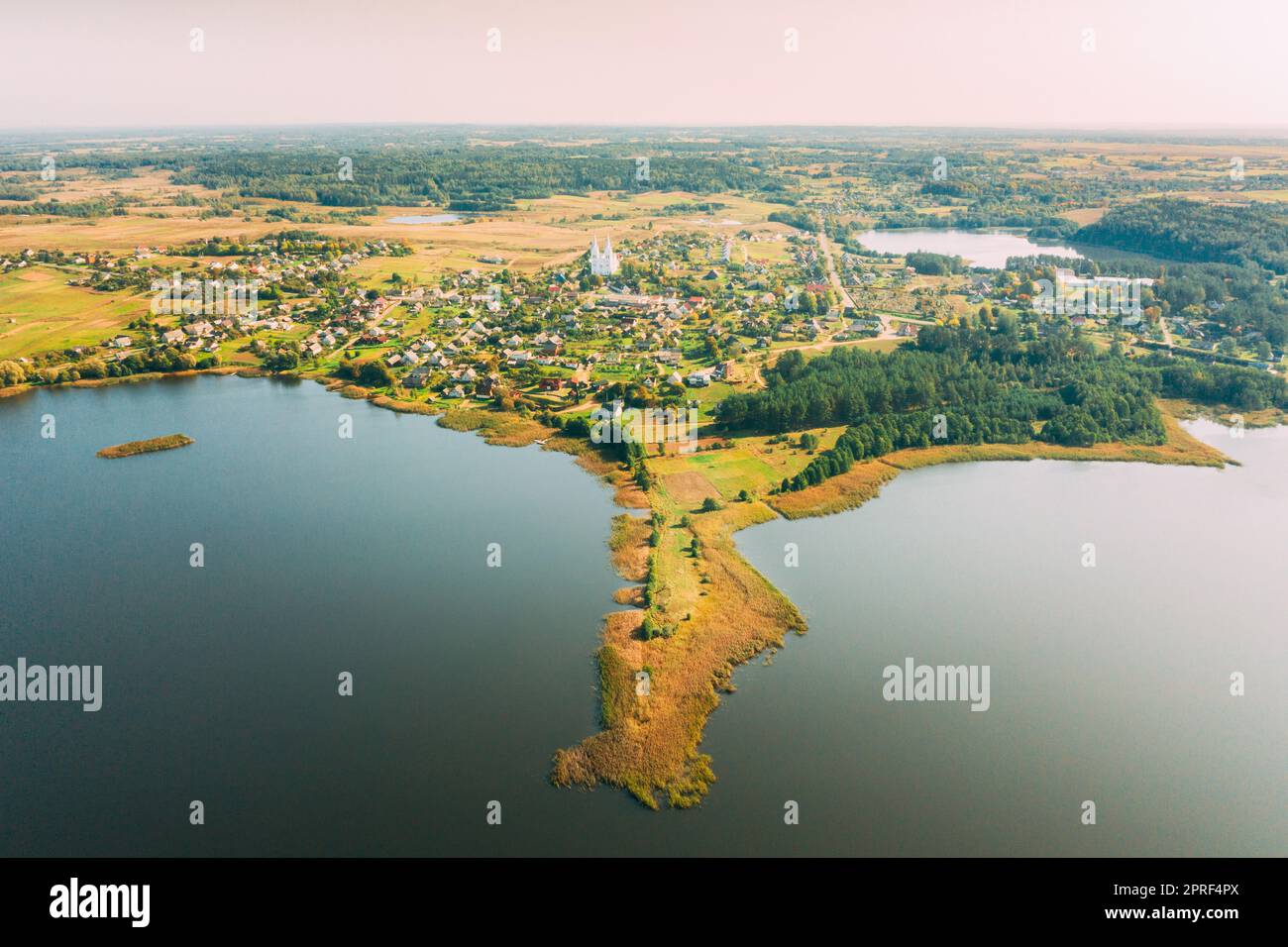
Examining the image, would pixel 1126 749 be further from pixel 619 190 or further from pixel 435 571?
pixel 619 190

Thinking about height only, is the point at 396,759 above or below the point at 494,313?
below

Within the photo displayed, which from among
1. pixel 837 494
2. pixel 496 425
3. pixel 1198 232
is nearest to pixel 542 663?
pixel 837 494

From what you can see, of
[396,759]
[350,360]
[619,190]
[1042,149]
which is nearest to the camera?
[396,759]

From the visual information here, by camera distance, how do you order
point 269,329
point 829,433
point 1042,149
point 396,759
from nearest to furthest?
point 396,759
point 829,433
point 269,329
point 1042,149

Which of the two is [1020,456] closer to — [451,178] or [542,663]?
[542,663]

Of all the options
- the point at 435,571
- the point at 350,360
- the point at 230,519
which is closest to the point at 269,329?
the point at 350,360

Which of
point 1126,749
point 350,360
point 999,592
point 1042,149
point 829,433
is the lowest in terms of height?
point 1126,749

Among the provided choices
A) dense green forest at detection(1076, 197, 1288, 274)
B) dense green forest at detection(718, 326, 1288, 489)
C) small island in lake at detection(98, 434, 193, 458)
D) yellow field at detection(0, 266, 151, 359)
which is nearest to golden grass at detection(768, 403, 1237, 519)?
dense green forest at detection(718, 326, 1288, 489)
